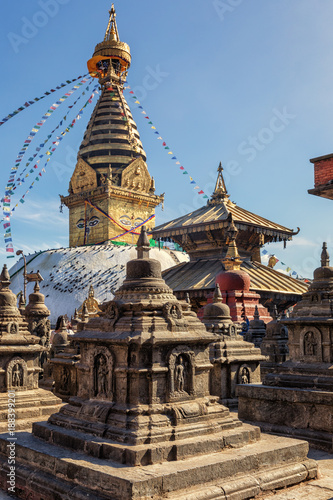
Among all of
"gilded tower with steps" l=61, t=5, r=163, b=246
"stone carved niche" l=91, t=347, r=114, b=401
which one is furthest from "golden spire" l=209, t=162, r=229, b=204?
"stone carved niche" l=91, t=347, r=114, b=401

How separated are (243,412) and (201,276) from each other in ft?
55.0

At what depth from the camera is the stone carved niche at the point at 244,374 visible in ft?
32.4

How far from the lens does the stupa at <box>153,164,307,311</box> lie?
80.1 ft

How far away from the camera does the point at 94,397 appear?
6.00 meters

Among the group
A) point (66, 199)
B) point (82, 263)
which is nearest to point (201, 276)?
point (82, 263)

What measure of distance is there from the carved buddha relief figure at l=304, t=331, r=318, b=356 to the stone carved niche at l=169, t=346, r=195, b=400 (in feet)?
8.62

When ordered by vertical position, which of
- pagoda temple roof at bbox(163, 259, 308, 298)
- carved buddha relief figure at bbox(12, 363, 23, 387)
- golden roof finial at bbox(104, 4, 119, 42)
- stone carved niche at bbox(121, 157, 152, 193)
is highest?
golden roof finial at bbox(104, 4, 119, 42)

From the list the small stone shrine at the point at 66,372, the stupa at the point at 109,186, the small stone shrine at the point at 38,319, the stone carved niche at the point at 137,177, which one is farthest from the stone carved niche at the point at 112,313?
the stone carved niche at the point at 137,177

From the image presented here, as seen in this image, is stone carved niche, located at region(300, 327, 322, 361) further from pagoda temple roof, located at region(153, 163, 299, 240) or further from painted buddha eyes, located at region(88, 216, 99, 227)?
painted buddha eyes, located at region(88, 216, 99, 227)

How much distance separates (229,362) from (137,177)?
112 ft

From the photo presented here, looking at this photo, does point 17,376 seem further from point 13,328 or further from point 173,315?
point 173,315

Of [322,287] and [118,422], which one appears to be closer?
[118,422]

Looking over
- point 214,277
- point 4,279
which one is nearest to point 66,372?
point 4,279

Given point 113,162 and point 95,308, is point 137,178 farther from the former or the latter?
point 95,308
